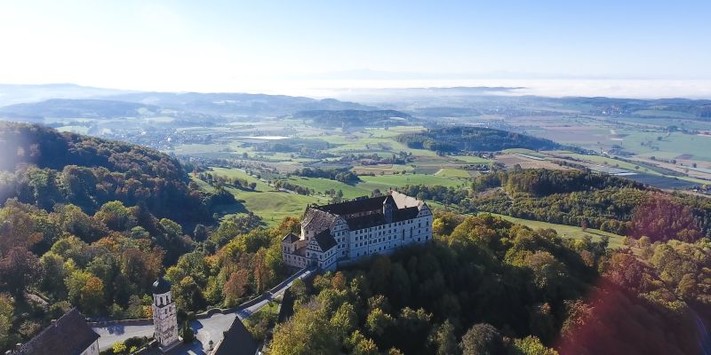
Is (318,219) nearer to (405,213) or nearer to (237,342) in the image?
(405,213)

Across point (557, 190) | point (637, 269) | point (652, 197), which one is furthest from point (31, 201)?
point (652, 197)

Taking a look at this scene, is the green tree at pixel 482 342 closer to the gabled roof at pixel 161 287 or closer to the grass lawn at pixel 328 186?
the gabled roof at pixel 161 287

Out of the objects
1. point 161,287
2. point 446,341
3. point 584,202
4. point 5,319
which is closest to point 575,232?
point 584,202

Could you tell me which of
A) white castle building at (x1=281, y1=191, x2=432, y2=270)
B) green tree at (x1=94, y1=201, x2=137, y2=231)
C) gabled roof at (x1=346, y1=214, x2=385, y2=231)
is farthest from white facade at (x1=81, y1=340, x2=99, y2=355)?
green tree at (x1=94, y1=201, x2=137, y2=231)

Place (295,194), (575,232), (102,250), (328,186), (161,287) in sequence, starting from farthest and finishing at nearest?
(328,186)
(295,194)
(575,232)
(102,250)
(161,287)

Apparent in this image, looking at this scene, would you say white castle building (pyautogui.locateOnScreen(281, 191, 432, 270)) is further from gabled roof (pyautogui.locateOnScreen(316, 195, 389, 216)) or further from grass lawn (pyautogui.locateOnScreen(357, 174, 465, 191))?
grass lawn (pyautogui.locateOnScreen(357, 174, 465, 191))

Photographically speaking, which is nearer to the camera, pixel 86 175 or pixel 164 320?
pixel 164 320

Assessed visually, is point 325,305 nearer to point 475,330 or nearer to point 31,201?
point 475,330
